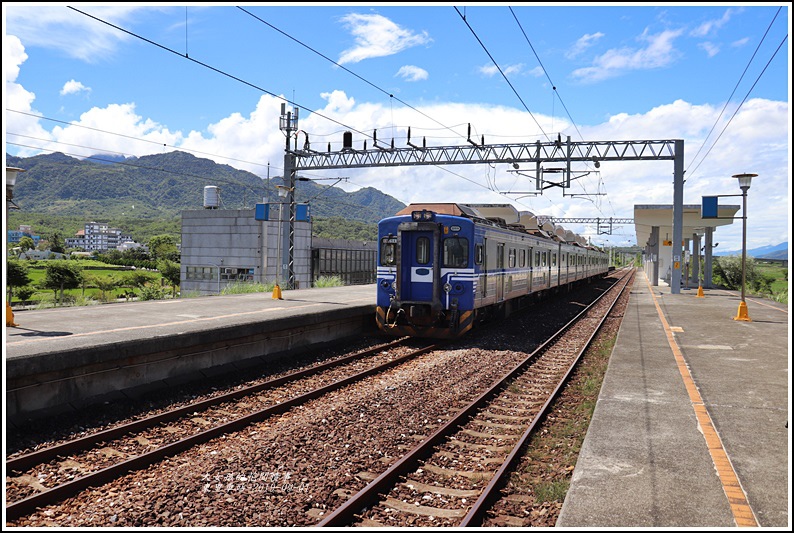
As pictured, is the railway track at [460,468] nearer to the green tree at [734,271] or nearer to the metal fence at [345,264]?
the metal fence at [345,264]

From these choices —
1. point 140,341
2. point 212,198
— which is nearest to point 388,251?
point 140,341

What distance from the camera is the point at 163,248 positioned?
401 feet

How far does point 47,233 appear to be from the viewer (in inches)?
6442

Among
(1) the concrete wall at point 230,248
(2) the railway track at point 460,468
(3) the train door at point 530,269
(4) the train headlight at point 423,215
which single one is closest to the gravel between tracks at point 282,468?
(2) the railway track at point 460,468

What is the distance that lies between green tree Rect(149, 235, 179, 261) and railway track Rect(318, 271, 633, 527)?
112 meters

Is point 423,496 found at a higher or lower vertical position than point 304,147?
lower

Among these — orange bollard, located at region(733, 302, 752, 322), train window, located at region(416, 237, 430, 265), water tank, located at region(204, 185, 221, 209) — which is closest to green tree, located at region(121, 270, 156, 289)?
water tank, located at region(204, 185, 221, 209)

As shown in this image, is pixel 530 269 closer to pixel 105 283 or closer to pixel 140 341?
pixel 140 341

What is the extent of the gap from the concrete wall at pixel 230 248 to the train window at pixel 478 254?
98.0ft

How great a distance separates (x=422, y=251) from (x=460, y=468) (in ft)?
27.9

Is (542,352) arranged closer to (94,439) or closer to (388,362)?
(388,362)

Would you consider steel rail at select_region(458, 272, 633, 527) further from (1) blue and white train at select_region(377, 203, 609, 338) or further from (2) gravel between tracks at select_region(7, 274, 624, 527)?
(1) blue and white train at select_region(377, 203, 609, 338)

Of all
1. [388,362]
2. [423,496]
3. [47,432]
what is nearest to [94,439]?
[47,432]

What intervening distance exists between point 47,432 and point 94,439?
867mm
